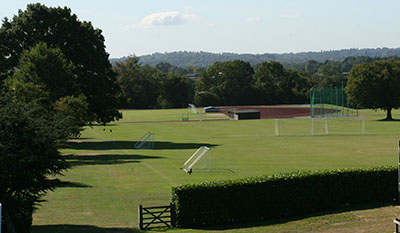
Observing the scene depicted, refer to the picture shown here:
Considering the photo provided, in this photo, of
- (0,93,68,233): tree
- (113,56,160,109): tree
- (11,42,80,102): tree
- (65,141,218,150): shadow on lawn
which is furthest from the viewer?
(113,56,160,109): tree

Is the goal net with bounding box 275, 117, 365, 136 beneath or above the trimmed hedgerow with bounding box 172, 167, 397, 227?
→ beneath

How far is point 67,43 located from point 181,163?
84.3 feet

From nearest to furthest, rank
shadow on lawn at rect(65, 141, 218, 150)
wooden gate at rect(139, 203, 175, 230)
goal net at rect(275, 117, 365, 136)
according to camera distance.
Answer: wooden gate at rect(139, 203, 175, 230) < shadow on lawn at rect(65, 141, 218, 150) < goal net at rect(275, 117, 365, 136)

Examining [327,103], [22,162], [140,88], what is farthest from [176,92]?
[22,162]

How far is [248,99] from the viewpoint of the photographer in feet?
483

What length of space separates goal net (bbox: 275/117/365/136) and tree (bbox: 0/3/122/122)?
21953mm

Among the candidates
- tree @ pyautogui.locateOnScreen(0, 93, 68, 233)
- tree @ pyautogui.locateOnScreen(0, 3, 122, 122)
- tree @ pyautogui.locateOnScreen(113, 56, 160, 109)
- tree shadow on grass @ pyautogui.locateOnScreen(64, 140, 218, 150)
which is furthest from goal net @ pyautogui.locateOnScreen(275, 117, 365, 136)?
tree @ pyautogui.locateOnScreen(113, 56, 160, 109)

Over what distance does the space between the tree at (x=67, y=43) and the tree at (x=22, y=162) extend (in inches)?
1456

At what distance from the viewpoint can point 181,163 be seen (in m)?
41.0

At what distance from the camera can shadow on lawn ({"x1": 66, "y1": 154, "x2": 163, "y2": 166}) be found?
42.5 m

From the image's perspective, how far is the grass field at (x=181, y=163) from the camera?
2209 centimetres

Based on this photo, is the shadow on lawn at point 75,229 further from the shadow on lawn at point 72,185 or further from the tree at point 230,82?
the tree at point 230,82

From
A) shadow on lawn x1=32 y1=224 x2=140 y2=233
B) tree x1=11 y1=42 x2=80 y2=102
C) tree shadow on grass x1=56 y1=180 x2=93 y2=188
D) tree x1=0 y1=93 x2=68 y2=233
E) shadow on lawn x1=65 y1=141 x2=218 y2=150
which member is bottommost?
shadow on lawn x1=65 y1=141 x2=218 y2=150

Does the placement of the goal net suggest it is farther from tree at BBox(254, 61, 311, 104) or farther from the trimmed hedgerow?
tree at BBox(254, 61, 311, 104)
